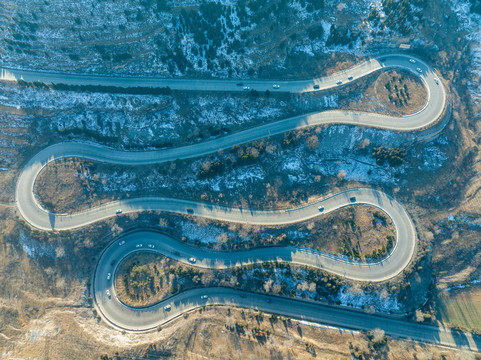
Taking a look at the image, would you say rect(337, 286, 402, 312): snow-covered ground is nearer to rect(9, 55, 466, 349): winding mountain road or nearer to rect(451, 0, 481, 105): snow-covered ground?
rect(9, 55, 466, 349): winding mountain road

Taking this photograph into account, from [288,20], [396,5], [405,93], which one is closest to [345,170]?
[405,93]

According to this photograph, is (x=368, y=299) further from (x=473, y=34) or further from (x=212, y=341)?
(x=473, y=34)

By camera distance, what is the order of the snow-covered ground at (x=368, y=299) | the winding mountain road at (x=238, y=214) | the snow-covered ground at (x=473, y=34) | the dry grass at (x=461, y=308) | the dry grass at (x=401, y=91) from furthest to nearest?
the snow-covered ground at (x=473, y=34) < the dry grass at (x=401, y=91) < the winding mountain road at (x=238, y=214) < the dry grass at (x=461, y=308) < the snow-covered ground at (x=368, y=299)

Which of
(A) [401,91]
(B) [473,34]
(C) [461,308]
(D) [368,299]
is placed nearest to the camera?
(D) [368,299]

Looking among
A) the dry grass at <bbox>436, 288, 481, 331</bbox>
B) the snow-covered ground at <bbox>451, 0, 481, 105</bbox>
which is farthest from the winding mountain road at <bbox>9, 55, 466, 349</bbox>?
the snow-covered ground at <bbox>451, 0, 481, 105</bbox>

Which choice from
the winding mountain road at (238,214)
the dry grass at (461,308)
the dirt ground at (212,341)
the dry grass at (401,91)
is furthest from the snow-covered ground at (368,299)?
the dry grass at (401,91)

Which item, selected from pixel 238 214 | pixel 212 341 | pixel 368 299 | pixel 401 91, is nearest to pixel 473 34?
pixel 401 91

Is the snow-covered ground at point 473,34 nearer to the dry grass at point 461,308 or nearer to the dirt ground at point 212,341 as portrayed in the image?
the dry grass at point 461,308

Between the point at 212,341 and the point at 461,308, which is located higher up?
the point at 212,341
